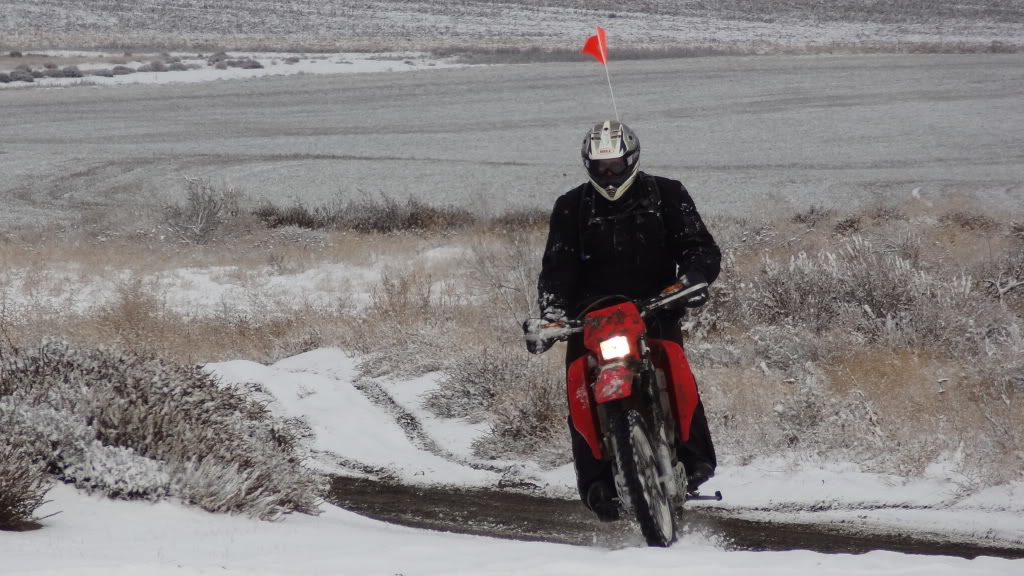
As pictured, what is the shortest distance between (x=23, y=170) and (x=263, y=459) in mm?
21829

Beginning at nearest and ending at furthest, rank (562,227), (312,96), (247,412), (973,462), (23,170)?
(562,227) → (973,462) → (247,412) → (23,170) → (312,96)

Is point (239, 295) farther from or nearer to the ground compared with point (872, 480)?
nearer to the ground

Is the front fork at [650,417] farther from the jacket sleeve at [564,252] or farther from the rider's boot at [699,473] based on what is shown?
the jacket sleeve at [564,252]

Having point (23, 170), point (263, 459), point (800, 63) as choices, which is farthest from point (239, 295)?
point (800, 63)

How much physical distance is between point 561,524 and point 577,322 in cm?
159

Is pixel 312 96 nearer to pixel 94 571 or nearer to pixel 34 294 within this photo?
pixel 34 294

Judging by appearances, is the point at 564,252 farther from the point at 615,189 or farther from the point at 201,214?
the point at 201,214

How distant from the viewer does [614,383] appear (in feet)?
13.5

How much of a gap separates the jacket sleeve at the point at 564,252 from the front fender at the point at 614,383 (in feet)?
3.00

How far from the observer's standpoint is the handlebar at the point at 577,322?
4.47 meters

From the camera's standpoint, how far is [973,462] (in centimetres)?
564

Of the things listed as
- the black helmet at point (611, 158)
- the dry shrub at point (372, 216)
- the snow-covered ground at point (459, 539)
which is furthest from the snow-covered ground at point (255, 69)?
the black helmet at point (611, 158)

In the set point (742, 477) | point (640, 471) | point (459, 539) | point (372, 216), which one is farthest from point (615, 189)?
point (372, 216)

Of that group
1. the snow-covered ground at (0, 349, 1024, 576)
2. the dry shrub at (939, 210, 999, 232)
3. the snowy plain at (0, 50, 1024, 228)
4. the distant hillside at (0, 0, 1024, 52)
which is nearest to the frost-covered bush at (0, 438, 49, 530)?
the snow-covered ground at (0, 349, 1024, 576)
